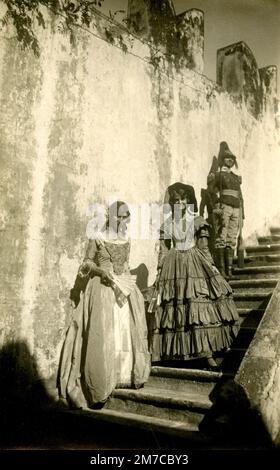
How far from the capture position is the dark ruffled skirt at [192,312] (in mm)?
4758

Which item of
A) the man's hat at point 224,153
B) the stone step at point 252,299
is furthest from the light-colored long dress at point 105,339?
the man's hat at point 224,153

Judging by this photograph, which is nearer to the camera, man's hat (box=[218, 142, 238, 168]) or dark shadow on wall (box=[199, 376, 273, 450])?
dark shadow on wall (box=[199, 376, 273, 450])

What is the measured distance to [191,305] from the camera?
4.84 m

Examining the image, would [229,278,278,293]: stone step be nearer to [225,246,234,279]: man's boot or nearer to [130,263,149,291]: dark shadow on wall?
[225,246,234,279]: man's boot

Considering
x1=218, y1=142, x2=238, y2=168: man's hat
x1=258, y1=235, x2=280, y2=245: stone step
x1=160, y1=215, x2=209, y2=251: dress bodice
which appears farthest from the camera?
x1=258, y1=235, x2=280, y2=245: stone step

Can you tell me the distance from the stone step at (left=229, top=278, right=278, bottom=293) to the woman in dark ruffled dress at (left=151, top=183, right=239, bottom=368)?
1116 mm

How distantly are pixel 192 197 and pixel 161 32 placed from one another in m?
3.62

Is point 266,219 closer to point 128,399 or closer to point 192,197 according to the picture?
point 192,197

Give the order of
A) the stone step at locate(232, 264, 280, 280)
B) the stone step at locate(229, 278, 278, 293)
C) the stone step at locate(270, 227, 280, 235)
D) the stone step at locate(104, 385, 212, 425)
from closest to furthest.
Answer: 1. the stone step at locate(104, 385, 212, 425)
2. the stone step at locate(229, 278, 278, 293)
3. the stone step at locate(232, 264, 280, 280)
4. the stone step at locate(270, 227, 280, 235)

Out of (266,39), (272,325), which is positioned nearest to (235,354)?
(272,325)

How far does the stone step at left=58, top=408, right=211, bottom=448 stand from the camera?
11.5 feet

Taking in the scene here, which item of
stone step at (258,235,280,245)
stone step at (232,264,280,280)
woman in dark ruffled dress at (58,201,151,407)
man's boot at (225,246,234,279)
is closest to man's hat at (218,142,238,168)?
stone step at (258,235,280,245)

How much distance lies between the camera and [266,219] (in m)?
9.73

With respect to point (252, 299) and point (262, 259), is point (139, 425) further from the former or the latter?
point (262, 259)
